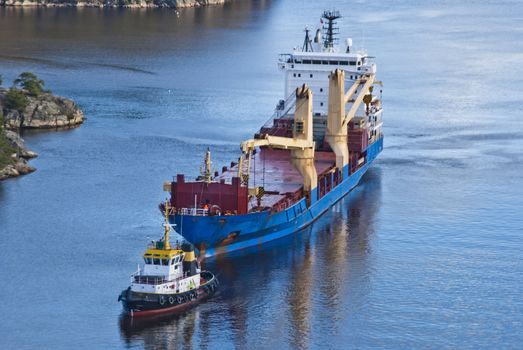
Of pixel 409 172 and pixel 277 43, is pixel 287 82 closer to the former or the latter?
pixel 409 172

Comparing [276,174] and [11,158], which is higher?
[276,174]

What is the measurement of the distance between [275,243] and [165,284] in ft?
33.2

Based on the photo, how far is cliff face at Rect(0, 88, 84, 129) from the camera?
7406cm

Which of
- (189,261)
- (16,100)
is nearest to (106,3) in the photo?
(16,100)

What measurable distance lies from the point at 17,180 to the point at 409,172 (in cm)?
1918

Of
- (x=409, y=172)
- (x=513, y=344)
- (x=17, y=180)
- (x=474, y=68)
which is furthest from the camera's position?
(x=474, y=68)

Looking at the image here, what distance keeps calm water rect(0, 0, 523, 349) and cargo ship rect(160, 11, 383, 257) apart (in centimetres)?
102

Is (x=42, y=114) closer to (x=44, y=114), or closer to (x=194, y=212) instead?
(x=44, y=114)

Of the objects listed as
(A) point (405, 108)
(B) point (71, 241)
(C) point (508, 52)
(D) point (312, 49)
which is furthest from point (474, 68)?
(B) point (71, 241)

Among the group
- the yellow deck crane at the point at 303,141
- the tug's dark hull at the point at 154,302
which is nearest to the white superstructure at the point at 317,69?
the yellow deck crane at the point at 303,141

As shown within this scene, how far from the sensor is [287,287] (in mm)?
46812

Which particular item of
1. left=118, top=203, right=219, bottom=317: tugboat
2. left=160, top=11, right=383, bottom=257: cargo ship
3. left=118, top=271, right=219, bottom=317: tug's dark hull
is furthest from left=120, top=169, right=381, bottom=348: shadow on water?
left=160, top=11, right=383, bottom=257: cargo ship

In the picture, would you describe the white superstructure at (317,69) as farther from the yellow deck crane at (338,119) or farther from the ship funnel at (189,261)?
the ship funnel at (189,261)

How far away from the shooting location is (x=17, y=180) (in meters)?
61.9
